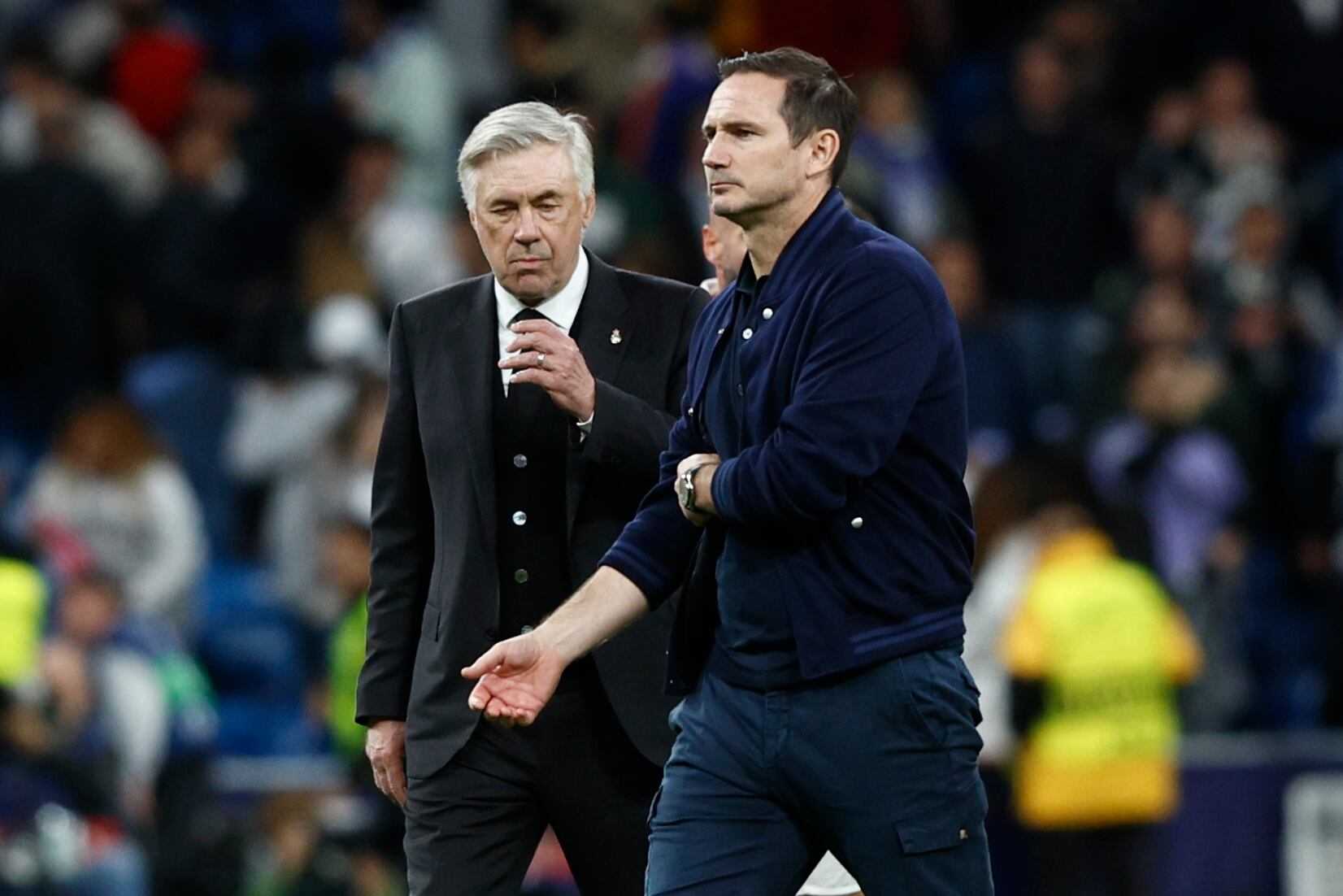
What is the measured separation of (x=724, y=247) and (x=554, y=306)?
60 cm

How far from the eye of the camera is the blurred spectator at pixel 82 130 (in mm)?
12461

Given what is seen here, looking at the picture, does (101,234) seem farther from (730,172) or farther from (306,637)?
(730,172)

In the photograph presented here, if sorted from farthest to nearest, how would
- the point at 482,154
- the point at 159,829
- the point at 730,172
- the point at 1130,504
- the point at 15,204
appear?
the point at 15,204, the point at 1130,504, the point at 159,829, the point at 482,154, the point at 730,172

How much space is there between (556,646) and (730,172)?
950 mm

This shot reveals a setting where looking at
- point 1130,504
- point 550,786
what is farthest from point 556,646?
point 1130,504

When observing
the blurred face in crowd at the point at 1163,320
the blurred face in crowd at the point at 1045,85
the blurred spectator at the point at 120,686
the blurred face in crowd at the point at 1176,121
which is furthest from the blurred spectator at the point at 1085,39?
the blurred spectator at the point at 120,686

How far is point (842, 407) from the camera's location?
4629mm

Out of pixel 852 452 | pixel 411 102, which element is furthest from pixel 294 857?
pixel 852 452

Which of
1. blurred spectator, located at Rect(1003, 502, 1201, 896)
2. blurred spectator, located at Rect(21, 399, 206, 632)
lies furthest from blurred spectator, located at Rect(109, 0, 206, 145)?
blurred spectator, located at Rect(1003, 502, 1201, 896)

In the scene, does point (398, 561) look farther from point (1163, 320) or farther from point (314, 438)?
point (1163, 320)

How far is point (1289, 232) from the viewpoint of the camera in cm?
1328

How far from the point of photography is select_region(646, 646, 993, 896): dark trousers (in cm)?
473

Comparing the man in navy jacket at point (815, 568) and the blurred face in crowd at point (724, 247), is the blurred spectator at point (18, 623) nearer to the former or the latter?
the blurred face in crowd at point (724, 247)

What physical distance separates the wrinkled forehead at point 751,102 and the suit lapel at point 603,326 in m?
0.78
